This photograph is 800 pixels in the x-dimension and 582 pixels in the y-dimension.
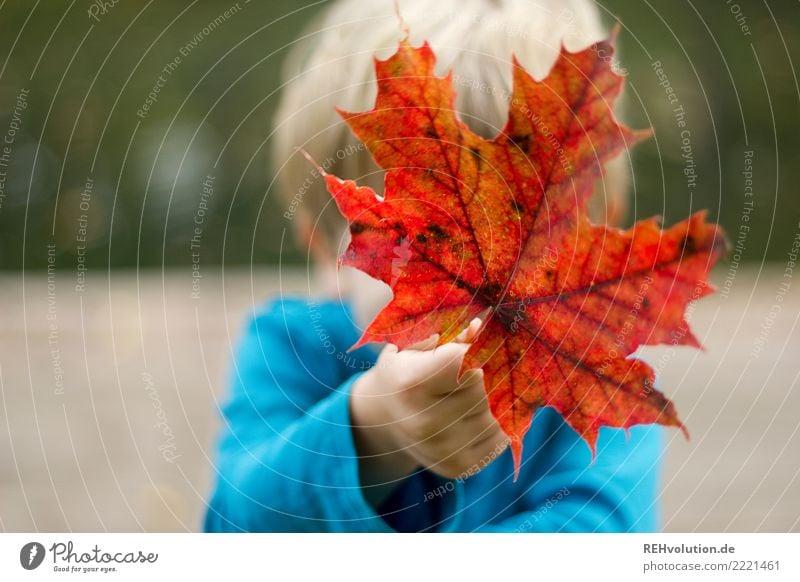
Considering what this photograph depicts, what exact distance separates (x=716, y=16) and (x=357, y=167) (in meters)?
0.35

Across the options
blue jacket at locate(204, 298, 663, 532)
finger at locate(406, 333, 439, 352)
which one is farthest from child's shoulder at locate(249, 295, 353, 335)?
finger at locate(406, 333, 439, 352)

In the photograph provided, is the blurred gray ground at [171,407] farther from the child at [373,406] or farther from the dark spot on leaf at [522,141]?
the dark spot on leaf at [522,141]

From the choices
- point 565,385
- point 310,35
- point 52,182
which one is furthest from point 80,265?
point 565,385

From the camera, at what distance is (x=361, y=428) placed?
434 mm

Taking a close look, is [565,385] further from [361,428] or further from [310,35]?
[310,35]

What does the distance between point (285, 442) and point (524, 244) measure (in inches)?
7.1

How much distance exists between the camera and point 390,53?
0.44 meters

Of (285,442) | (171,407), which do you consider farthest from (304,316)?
(171,407)

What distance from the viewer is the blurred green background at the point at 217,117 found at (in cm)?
59

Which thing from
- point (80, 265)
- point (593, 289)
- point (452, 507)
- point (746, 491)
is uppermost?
point (80, 265)

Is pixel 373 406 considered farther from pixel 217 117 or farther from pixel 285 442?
pixel 217 117
